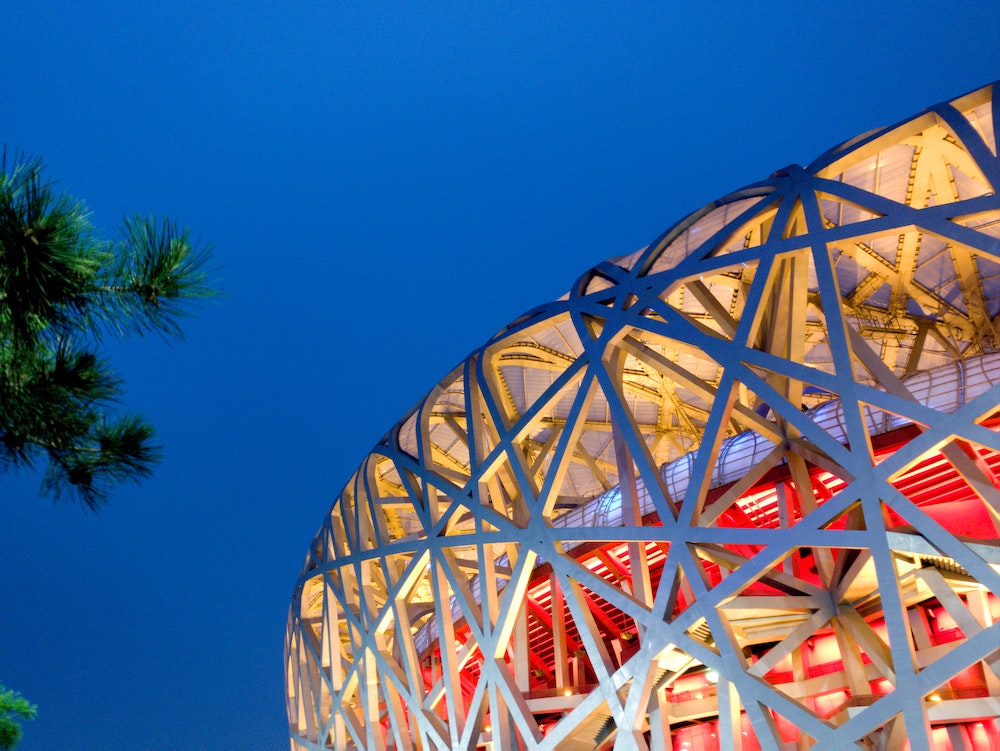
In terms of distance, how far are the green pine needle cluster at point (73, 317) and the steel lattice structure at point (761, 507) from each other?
27.0 ft

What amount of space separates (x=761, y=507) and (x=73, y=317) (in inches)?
632

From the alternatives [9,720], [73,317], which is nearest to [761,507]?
[73,317]

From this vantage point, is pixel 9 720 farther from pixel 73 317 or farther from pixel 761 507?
pixel 761 507

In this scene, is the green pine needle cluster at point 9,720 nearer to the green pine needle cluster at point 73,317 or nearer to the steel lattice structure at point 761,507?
the steel lattice structure at point 761,507

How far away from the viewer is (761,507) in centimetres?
2061

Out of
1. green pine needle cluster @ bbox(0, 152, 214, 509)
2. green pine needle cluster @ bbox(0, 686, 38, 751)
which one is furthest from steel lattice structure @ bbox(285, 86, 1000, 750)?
green pine needle cluster @ bbox(0, 686, 38, 751)

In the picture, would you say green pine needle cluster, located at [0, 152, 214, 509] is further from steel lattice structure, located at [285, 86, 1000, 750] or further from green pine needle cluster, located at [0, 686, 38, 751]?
green pine needle cluster, located at [0, 686, 38, 751]

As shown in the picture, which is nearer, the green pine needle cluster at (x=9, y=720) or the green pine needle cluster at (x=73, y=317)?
the green pine needle cluster at (x=73, y=317)

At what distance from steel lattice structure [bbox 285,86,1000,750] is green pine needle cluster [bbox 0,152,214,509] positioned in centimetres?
824

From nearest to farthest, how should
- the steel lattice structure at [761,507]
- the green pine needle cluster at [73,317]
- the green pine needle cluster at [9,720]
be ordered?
1. the green pine needle cluster at [73,317]
2. the steel lattice structure at [761,507]
3. the green pine needle cluster at [9,720]

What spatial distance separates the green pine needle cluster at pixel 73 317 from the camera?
946cm

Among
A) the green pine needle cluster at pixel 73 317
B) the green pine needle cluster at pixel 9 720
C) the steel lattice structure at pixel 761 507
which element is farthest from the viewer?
the green pine needle cluster at pixel 9 720

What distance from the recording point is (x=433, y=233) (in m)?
176

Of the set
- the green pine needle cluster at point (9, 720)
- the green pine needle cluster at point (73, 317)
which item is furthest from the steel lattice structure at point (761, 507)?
the green pine needle cluster at point (9, 720)
